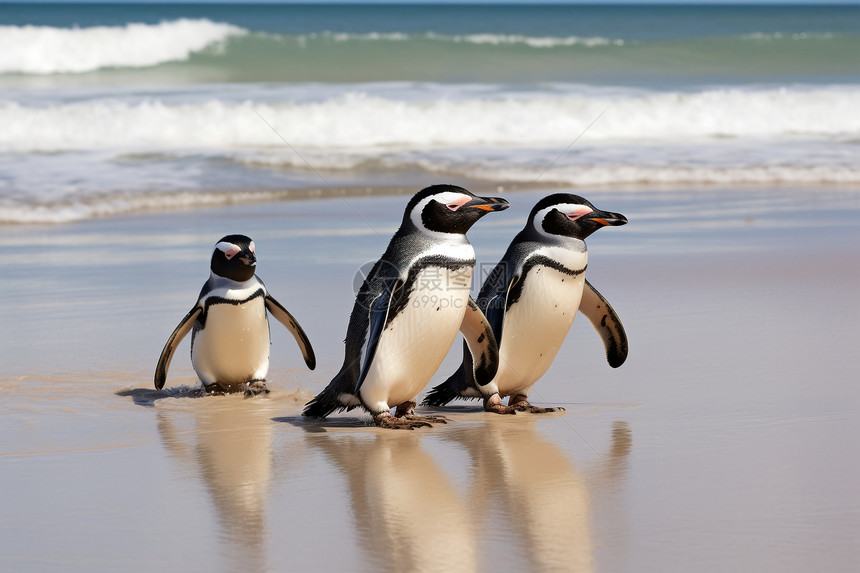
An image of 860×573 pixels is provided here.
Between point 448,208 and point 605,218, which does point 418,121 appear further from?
point 448,208

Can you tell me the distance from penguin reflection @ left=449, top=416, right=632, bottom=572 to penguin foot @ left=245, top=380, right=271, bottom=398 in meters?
1.06

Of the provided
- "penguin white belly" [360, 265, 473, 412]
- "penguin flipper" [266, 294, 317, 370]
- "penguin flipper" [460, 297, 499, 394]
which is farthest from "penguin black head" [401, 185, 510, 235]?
"penguin flipper" [266, 294, 317, 370]

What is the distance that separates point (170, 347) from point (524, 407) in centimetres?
148

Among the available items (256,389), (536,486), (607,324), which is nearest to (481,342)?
(607,324)

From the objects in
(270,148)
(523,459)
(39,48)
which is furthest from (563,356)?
(39,48)

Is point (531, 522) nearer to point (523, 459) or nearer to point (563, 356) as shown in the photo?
point (523, 459)

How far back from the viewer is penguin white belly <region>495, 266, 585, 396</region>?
432cm

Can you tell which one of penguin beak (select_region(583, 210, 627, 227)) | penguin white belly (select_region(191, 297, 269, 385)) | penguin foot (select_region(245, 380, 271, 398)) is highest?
penguin beak (select_region(583, 210, 627, 227))

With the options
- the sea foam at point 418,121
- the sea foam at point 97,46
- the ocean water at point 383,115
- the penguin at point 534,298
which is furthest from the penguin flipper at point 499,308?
the sea foam at point 97,46

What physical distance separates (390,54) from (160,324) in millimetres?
24262

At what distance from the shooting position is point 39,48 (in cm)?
2609

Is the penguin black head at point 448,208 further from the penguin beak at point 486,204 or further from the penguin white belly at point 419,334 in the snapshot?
the penguin white belly at point 419,334

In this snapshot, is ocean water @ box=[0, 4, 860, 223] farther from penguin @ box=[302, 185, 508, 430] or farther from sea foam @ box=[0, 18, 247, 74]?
penguin @ box=[302, 185, 508, 430]

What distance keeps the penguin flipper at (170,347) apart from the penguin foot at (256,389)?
34 cm
